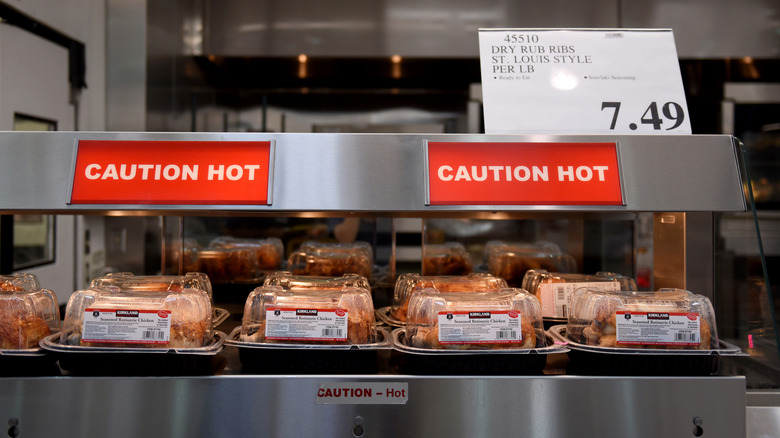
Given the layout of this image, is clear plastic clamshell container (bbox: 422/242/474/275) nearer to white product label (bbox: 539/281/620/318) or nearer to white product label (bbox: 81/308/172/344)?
white product label (bbox: 539/281/620/318)

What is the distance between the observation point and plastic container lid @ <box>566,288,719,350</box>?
2.97ft

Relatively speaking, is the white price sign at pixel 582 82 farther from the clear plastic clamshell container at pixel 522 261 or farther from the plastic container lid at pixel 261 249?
the plastic container lid at pixel 261 249

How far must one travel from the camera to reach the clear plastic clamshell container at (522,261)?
1628mm

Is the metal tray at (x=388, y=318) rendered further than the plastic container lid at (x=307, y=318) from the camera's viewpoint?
Yes

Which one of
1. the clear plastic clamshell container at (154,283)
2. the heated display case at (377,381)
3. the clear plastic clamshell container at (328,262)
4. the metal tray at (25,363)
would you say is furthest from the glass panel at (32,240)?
the heated display case at (377,381)

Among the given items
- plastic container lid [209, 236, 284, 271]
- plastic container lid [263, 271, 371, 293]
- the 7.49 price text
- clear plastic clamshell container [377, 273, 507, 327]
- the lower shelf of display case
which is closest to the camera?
the lower shelf of display case

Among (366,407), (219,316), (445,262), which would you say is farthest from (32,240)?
(366,407)

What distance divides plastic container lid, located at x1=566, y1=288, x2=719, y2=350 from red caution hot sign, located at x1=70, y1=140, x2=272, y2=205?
2.05 feet

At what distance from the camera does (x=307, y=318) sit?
904mm

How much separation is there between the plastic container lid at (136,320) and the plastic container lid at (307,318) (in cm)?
9

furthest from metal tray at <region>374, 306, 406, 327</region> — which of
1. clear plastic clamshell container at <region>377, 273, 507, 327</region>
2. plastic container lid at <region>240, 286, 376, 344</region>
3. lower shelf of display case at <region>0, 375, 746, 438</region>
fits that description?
lower shelf of display case at <region>0, 375, 746, 438</region>

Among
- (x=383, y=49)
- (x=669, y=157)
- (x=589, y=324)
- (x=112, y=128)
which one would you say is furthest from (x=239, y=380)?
(x=383, y=49)

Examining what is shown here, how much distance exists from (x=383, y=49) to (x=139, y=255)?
1.55 meters

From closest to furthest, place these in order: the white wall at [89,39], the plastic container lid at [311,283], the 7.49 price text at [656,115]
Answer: the 7.49 price text at [656,115] < the plastic container lid at [311,283] < the white wall at [89,39]
